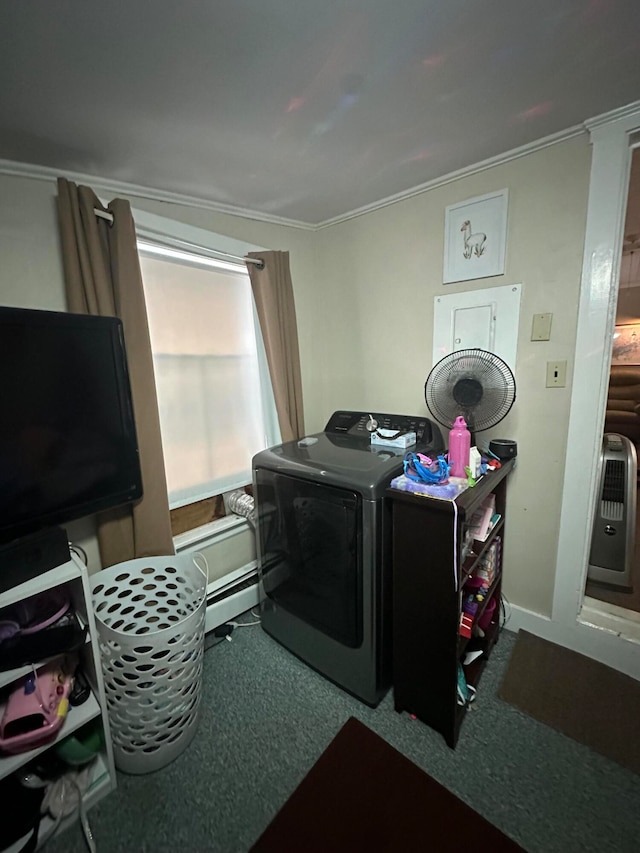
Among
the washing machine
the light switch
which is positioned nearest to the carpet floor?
the washing machine

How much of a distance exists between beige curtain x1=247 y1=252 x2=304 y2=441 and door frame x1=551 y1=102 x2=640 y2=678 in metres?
1.34

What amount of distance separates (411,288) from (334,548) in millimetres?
1388

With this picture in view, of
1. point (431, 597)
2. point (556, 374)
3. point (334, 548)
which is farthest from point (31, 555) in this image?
point (556, 374)

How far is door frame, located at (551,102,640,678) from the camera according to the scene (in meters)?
1.33

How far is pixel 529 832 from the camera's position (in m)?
1.06

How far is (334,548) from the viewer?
140cm

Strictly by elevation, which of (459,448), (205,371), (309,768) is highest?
(205,371)

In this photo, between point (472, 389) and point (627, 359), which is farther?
point (627, 359)

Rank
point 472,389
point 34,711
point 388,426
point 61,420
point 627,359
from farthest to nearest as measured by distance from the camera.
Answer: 1. point 627,359
2. point 388,426
3. point 472,389
4. point 61,420
5. point 34,711

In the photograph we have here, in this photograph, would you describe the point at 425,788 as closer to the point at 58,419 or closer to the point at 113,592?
the point at 113,592

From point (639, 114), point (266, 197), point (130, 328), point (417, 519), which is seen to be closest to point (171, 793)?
point (417, 519)

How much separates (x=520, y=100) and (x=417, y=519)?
4.76ft

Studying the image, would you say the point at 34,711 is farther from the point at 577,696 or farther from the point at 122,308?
the point at 577,696

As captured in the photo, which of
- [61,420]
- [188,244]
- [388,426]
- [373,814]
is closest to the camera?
[373,814]
